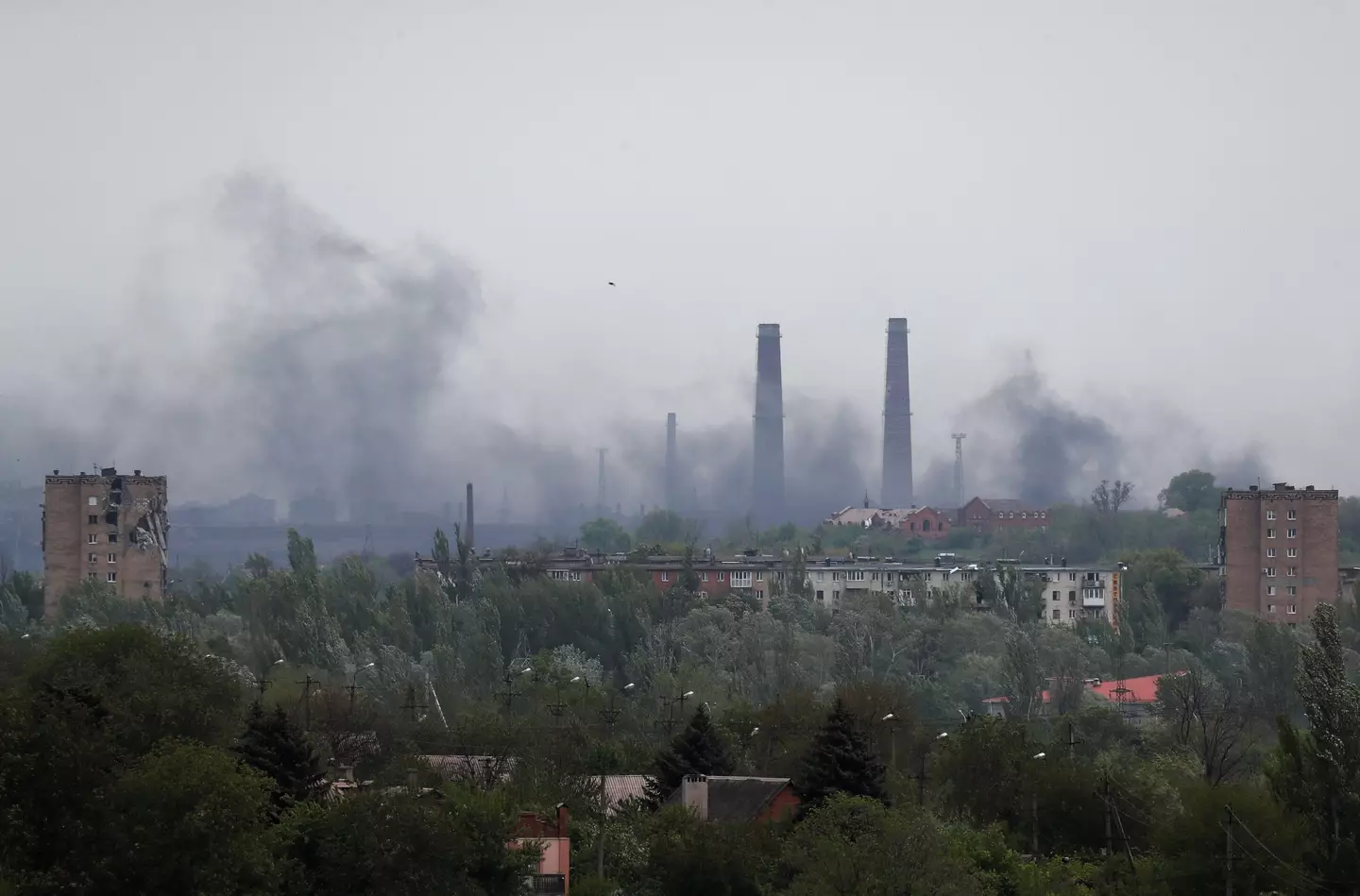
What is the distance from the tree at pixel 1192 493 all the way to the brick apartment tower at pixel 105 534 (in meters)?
63.6

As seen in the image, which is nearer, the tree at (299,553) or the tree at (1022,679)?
the tree at (1022,679)

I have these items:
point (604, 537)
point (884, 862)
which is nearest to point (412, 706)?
point (884, 862)

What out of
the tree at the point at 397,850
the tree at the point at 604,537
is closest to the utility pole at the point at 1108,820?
the tree at the point at 397,850

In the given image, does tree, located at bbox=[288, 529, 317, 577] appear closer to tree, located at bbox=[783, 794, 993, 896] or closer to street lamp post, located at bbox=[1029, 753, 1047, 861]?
street lamp post, located at bbox=[1029, 753, 1047, 861]

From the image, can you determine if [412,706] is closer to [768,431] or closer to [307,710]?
[307,710]

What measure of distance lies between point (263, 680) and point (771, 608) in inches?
1416

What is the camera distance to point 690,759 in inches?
1586

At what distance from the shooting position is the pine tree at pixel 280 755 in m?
33.4

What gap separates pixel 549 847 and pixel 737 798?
18.7ft

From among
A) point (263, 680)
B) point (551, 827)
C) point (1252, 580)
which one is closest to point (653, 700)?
point (263, 680)

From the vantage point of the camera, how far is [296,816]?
100ft

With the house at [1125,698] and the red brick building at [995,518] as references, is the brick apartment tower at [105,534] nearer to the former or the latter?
the house at [1125,698]

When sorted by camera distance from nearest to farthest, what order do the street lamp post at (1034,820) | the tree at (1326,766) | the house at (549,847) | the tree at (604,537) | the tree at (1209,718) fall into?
the tree at (1326,766)
the house at (549,847)
the street lamp post at (1034,820)
the tree at (1209,718)
the tree at (604,537)

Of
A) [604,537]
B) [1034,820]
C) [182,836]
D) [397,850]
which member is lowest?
[604,537]
